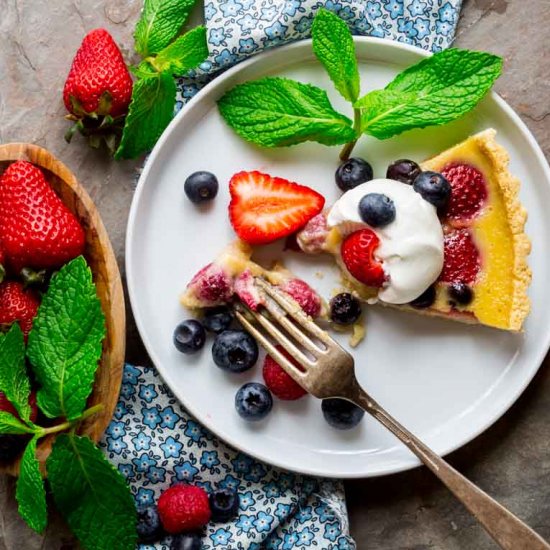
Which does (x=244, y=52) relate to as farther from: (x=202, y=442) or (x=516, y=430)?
(x=516, y=430)

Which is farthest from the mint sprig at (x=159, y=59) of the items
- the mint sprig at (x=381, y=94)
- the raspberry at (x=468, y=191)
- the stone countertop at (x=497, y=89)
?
the raspberry at (x=468, y=191)

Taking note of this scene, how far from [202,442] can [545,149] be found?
1377 millimetres

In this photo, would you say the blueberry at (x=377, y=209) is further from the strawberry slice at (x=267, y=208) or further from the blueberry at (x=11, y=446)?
the blueberry at (x=11, y=446)

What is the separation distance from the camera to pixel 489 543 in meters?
2.64

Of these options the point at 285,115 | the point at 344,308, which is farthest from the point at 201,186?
the point at 344,308

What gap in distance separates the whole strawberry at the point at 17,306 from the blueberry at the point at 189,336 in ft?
1.36

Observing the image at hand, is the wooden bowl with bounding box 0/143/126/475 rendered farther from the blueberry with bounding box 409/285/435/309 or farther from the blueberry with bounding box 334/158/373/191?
the blueberry with bounding box 409/285/435/309

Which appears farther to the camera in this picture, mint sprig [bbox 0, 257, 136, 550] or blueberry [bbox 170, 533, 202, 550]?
blueberry [bbox 170, 533, 202, 550]

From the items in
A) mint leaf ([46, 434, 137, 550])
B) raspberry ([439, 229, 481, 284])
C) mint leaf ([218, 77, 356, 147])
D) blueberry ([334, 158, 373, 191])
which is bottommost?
mint leaf ([46, 434, 137, 550])

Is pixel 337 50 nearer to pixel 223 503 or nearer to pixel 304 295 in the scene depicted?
pixel 304 295

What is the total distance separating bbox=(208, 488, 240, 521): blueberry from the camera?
2.53 m

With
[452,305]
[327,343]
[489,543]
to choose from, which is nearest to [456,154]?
[452,305]

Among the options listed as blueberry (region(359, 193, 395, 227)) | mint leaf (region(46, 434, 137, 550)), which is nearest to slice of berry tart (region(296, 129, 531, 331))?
blueberry (region(359, 193, 395, 227))

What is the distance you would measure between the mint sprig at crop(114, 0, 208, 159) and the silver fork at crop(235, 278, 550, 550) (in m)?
0.56
